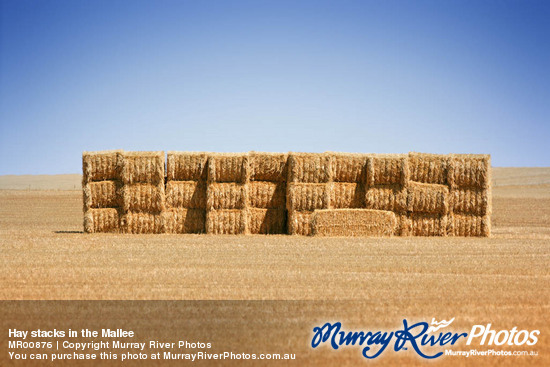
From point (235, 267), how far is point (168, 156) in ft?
26.5

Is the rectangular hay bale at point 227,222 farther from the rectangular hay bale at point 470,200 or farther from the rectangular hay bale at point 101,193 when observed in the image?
the rectangular hay bale at point 470,200

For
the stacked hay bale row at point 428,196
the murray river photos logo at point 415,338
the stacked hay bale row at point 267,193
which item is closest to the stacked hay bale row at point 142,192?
the stacked hay bale row at point 267,193

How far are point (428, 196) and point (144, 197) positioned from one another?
8.76 m

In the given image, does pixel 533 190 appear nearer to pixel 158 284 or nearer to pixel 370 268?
pixel 370 268

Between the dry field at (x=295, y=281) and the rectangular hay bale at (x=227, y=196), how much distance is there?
178 centimetres

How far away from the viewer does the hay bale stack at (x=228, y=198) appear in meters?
16.8

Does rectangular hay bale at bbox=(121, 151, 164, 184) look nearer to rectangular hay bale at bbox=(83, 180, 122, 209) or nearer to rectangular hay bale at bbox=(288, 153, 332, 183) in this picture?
rectangular hay bale at bbox=(83, 180, 122, 209)

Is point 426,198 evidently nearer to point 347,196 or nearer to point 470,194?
point 470,194

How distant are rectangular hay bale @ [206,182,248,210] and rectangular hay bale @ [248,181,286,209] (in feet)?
1.20

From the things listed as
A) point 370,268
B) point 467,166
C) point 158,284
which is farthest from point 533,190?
point 158,284

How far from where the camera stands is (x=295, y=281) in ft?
27.5

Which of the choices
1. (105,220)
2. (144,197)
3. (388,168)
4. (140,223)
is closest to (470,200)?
(388,168)

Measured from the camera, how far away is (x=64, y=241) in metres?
14.0

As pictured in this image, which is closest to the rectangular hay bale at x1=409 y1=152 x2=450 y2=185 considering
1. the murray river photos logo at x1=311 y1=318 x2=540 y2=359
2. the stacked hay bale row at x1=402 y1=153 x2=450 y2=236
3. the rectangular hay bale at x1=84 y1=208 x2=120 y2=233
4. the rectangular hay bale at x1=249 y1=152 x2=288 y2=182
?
the stacked hay bale row at x1=402 y1=153 x2=450 y2=236
